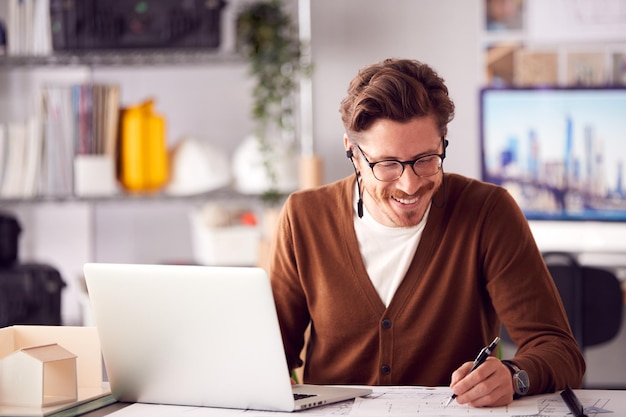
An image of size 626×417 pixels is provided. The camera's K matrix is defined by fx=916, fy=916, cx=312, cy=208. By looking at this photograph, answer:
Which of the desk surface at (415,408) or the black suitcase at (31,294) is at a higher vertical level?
the desk surface at (415,408)

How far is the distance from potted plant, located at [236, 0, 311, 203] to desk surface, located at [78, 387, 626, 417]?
1798 mm

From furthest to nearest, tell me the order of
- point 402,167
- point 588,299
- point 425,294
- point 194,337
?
point 588,299
point 425,294
point 402,167
point 194,337

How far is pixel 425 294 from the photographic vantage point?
184cm

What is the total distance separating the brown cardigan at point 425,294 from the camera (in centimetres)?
177

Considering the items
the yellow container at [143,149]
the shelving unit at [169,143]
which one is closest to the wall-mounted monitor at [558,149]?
the shelving unit at [169,143]

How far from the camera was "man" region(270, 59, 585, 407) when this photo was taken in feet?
5.70

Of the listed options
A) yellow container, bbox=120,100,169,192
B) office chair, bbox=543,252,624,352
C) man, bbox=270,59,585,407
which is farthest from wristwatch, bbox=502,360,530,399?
yellow container, bbox=120,100,169,192

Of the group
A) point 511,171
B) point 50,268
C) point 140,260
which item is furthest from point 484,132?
point 50,268

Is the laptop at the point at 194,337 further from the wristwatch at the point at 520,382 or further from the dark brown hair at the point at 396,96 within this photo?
the dark brown hair at the point at 396,96

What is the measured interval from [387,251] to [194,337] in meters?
0.56

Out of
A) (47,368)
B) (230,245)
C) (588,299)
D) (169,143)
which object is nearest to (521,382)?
(47,368)

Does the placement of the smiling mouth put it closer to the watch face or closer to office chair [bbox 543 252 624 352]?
the watch face

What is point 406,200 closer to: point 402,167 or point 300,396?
point 402,167

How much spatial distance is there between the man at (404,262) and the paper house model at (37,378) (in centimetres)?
55
